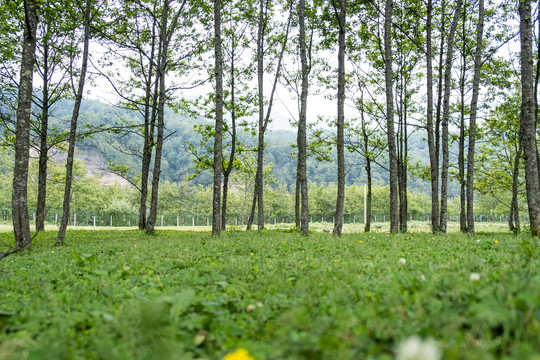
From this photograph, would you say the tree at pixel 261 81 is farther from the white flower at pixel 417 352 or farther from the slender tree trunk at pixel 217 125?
the white flower at pixel 417 352

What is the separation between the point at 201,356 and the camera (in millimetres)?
1820

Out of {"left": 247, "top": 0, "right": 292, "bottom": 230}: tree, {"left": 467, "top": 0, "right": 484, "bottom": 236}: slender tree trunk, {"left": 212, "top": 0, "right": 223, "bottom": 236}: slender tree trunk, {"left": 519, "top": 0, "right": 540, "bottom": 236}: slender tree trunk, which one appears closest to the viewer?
{"left": 519, "top": 0, "right": 540, "bottom": 236}: slender tree trunk

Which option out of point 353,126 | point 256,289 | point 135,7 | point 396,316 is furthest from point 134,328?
point 353,126

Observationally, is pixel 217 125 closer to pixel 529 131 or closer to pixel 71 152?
pixel 71 152

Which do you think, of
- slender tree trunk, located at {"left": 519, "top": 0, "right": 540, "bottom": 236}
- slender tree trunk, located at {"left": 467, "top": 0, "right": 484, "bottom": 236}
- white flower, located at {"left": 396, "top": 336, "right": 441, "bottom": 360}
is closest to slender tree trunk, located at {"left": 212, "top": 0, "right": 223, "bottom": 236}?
slender tree trunk, located at {"left": 519, "top": 0, "right": 540, "bottom": 236}

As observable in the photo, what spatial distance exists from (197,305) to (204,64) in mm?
20603

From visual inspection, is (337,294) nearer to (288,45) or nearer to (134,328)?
(134,328)

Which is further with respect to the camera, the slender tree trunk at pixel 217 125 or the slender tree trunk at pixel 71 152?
the slender tree trunk at pixel 217 125

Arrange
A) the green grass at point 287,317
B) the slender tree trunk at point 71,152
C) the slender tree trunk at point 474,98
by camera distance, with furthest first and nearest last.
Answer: the slender tree trunk at point 474,98, the slender tree trunk at point 71,152, the green grass at point 287,317

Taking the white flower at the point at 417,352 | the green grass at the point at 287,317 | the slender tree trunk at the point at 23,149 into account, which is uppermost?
the slender tree trunk at the point at 23,149

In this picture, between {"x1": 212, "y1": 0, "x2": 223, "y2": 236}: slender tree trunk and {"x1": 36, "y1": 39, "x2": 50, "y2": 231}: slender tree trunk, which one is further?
{"x1": 36, "y1": 39, "x2": 50, "y2": 231}: slender tree trunk

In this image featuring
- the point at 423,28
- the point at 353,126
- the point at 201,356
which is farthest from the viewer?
the point at 353,126

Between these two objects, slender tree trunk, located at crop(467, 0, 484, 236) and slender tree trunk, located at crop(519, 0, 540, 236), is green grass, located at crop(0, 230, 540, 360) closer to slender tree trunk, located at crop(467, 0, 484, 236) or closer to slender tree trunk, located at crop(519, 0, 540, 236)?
slender tree trunk, located at crop(519, 0, 540, 236)

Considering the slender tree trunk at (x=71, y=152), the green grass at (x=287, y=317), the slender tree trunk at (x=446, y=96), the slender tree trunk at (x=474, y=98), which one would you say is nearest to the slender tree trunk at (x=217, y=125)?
the slender tree trunk at (x=71, y=152)
